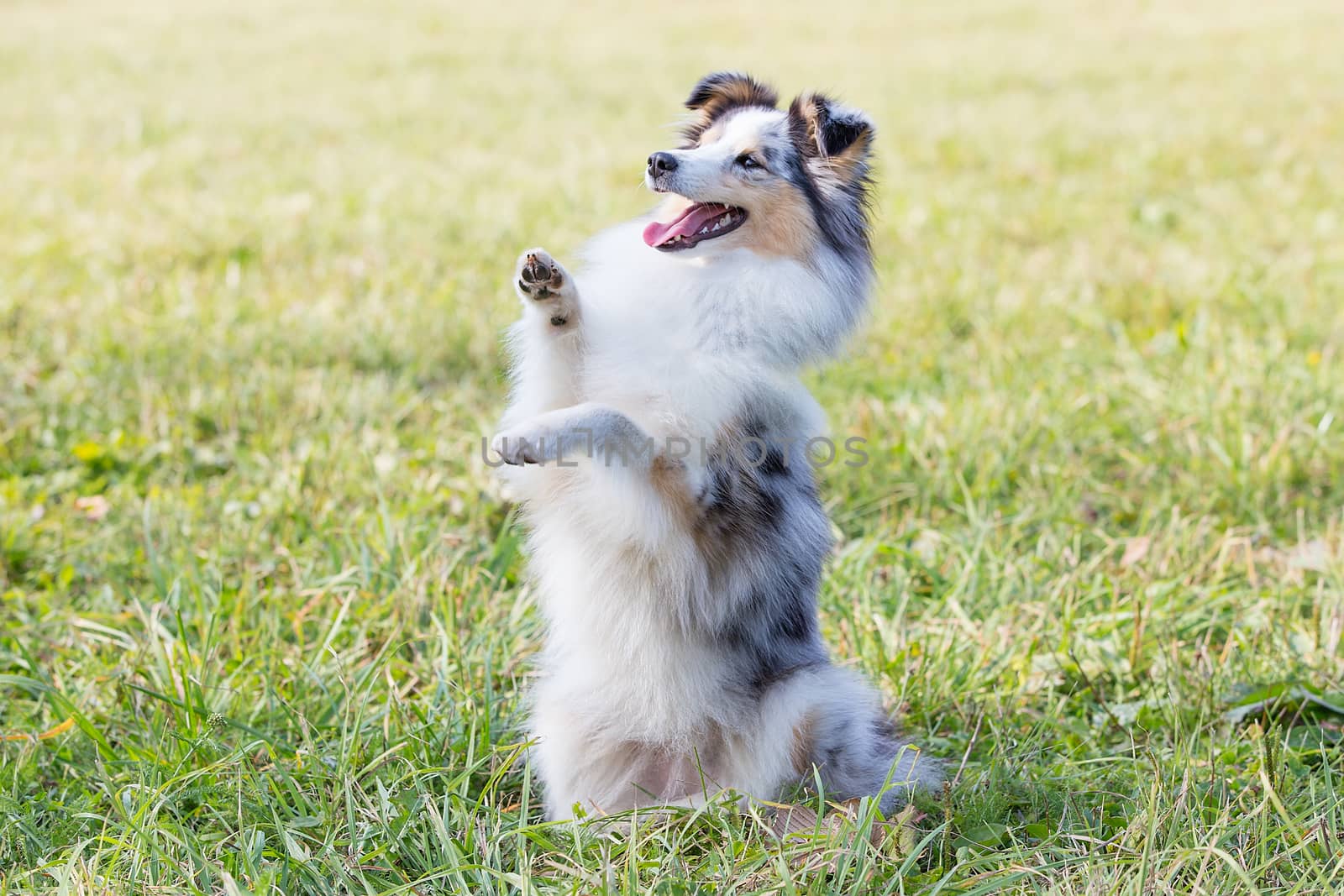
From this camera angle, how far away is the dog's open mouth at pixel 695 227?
2432 millimetres

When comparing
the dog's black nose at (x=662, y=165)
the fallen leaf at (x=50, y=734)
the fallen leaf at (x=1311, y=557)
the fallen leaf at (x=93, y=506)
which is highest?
the dog's black nose at (x=662, y=165)

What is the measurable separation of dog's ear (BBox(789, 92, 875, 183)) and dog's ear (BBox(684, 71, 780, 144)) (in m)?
0.22

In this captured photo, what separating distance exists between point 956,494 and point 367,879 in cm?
243

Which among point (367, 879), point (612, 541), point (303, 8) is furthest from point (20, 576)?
point (303, 8)

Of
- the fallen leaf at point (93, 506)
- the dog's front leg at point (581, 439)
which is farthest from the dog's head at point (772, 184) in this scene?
the fallen leaf at point (93, 506)

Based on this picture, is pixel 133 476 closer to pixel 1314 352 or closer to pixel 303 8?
pixel 1314 352

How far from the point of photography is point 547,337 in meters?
2.40

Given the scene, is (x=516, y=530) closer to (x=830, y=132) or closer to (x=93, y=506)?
(x=93, y=506)

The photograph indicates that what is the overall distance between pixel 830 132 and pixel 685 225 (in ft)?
1.30

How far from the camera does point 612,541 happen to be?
231 centimetres

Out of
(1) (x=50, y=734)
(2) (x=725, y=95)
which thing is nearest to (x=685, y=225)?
(2) (x=725, y=95)

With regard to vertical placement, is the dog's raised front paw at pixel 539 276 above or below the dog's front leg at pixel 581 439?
above

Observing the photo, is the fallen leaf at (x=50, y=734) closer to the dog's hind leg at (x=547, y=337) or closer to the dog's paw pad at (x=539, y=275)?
the dog's hind leg at (x=547, y=337)

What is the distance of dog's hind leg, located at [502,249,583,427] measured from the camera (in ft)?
7.57
